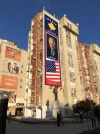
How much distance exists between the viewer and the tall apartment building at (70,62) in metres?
49.2

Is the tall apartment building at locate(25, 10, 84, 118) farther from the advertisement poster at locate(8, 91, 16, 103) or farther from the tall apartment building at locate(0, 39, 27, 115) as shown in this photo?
the advertisement poster at locate(8, 91, 16, 103)

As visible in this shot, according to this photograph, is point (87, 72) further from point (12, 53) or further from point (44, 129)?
point (44, 129)

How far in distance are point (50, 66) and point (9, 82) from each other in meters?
15.1

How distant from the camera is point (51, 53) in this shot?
48625mm

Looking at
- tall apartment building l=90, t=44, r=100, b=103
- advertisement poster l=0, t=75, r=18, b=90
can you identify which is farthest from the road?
tall apartment building l=90, t=44, r=100, b=103

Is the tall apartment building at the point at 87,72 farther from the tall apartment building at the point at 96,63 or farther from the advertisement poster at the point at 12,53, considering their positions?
the advertisement poster at the point at 12,53

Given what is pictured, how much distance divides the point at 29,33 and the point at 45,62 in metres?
20.4

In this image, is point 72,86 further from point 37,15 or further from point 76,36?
point 37,15

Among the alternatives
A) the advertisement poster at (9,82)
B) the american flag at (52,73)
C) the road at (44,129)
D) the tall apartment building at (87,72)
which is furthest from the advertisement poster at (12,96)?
the road at (44,129)

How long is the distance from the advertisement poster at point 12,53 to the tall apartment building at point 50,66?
4.25 meters

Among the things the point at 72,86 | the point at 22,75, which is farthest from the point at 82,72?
the point at 22,75

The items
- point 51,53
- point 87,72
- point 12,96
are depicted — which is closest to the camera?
point 12,96

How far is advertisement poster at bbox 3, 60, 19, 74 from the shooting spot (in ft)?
163

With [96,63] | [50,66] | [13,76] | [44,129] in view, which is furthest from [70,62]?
[44,129]
